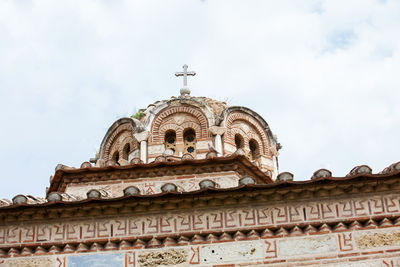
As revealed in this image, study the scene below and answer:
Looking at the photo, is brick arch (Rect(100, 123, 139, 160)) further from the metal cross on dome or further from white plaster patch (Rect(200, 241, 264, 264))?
white plaster patch (Rect(200, 241, 264, 264))

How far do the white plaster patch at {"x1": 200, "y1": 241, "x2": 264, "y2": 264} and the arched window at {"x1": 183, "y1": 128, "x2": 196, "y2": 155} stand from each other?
6272mm

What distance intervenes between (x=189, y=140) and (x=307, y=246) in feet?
24.0

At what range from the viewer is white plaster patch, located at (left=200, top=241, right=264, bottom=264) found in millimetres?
12609

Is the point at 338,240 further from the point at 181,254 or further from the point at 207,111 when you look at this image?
the point at 207,111

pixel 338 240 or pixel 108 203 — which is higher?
pixel 108 203

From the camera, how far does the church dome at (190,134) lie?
18.7 metres

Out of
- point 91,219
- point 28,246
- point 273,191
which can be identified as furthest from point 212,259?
point 28,246

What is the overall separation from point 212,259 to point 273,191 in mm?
1730

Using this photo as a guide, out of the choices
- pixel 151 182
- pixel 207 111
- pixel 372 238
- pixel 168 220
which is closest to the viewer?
pixel 372 238

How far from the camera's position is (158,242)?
13031 mm

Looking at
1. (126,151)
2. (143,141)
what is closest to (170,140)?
(143,141)

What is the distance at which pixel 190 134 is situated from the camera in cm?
1930

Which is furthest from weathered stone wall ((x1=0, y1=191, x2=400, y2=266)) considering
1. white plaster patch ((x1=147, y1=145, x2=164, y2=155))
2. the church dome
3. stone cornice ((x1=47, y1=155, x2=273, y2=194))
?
white plaster patch ((x1=147, y1=145, x2=164, y2=155))

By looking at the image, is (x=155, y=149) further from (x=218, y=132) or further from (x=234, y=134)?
(x=234, y=134)
